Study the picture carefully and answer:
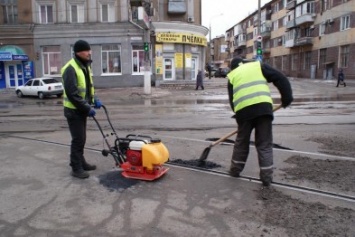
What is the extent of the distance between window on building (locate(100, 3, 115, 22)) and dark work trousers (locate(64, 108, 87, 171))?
27080mm

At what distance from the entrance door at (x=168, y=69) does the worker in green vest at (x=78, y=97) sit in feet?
88.8

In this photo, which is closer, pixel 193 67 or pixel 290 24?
pixel 193 67

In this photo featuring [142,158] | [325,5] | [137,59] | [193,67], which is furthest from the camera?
[325,5]

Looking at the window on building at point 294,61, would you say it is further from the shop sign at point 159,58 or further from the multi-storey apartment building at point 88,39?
the shop sign at point 159,58

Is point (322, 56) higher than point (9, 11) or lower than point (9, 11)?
lower

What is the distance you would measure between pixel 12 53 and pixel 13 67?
1.85m

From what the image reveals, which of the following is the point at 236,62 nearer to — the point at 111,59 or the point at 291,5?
the point at 111,59

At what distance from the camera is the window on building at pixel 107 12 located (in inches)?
1214

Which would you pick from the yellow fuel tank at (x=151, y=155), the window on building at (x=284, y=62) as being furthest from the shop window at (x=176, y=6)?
the window on building at (x=284, y=62)

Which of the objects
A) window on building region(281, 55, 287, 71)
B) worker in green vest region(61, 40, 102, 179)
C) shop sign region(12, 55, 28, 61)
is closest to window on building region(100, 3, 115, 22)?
shop sign region(12, 55, 28, 61)

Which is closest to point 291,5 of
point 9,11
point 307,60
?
point 307,60

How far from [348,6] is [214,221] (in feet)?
144

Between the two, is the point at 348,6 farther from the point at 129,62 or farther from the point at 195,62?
the point at 129,62

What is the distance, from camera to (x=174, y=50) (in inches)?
1267
